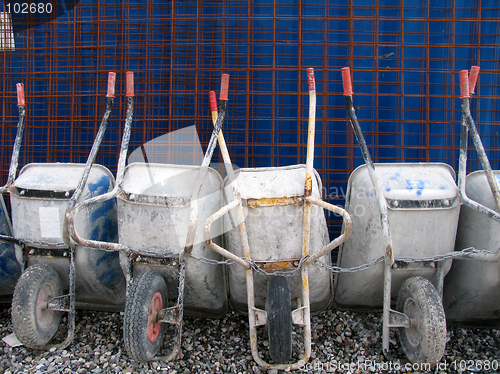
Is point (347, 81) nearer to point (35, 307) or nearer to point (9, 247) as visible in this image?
point (35, 307)

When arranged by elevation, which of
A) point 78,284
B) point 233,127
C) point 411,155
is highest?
point 233,127

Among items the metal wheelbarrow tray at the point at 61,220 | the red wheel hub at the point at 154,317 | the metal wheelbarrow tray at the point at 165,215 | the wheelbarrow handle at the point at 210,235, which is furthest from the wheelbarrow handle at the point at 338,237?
the metal wheelbarrow tray at the point at 61,220

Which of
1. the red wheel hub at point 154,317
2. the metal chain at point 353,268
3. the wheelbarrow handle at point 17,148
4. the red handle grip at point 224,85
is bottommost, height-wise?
the red wheel hub at point 154,317

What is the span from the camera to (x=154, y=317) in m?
2.18

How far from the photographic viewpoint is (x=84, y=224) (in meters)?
2.43

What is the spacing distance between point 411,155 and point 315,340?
78.0 inches

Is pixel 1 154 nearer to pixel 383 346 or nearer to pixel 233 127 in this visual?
pixel 233 127

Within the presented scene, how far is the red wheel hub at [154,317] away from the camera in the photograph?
2136 mm

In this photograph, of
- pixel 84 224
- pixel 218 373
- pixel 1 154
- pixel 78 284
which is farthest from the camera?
pixel 1 154

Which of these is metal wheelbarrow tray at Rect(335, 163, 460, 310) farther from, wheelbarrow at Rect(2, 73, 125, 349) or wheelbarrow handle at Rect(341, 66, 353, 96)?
wheelbarrow at Rect(2, 73, 125, 349)

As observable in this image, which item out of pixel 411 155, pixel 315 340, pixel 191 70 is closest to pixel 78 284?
pixel 315 340

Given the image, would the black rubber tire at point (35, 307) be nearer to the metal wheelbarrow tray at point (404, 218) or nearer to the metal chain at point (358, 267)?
the metal chain at point (358, 267)

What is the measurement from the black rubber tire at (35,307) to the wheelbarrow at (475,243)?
105 inches

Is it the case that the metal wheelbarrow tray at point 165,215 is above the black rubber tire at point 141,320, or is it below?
above
